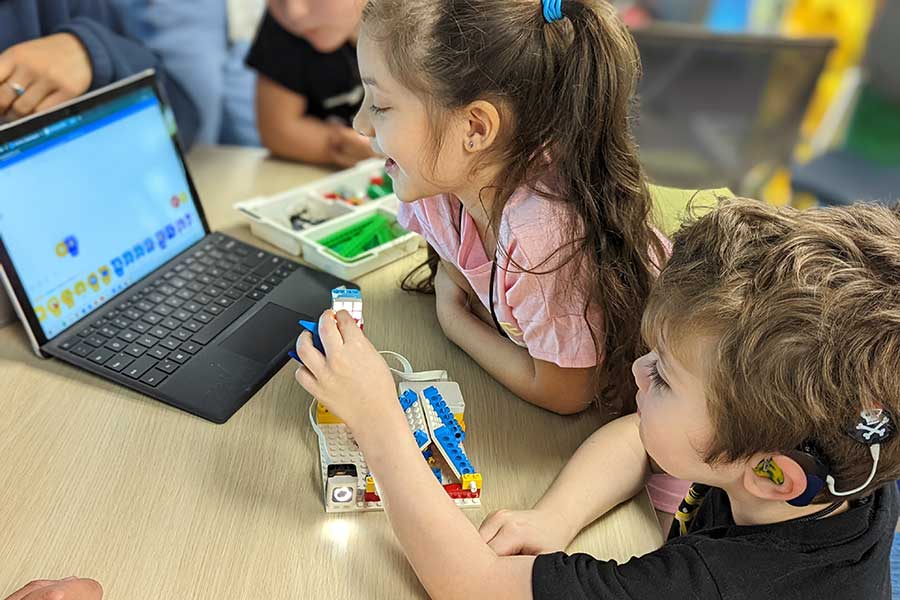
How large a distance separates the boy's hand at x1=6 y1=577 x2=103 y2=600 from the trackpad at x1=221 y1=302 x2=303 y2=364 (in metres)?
0.30

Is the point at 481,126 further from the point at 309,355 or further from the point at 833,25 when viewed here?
the point at 833,25

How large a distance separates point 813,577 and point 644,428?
162 mm

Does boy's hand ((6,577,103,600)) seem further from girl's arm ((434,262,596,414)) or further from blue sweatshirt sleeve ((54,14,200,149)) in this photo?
blue sweatshirt sleeve ((54,14,200,149))

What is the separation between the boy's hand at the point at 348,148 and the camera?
1264 millimetres

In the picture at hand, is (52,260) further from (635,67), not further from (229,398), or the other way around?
(635,67)

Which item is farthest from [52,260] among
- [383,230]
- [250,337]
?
[383,230]

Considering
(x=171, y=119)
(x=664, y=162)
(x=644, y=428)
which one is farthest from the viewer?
(x=664, y=162)

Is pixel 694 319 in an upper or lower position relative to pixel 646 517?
upper

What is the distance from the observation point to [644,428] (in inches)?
25.5

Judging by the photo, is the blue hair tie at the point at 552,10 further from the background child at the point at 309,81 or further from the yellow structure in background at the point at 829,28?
the yellow structure in background at the point at 829,28

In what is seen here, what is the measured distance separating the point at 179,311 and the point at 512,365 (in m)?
0.38

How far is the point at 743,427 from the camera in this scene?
0.57m

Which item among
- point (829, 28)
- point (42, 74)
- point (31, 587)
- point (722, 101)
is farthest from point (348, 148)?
point (829, 28)

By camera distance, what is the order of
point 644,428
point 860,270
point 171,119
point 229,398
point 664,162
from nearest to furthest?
point 860,270, point 644,428, point 229,398, point 171,119, point 664,162
